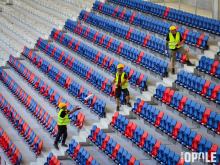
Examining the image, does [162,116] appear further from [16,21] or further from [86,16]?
[16,21]

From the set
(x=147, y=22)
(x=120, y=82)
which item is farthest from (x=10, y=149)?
(x=147, y=22)

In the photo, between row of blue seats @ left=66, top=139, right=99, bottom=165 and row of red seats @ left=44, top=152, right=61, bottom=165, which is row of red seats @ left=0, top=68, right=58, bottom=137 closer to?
row of blue seats @ left=66, top=139, right=99, bottom=165

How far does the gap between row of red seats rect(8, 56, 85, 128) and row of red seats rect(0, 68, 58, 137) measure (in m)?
0.41

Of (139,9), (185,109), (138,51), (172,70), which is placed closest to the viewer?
(185,109)

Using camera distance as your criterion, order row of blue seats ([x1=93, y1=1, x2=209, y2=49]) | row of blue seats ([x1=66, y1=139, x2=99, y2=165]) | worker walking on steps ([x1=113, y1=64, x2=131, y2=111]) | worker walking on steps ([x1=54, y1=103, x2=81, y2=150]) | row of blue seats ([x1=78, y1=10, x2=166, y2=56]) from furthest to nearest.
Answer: row of blue seats ([x1=78, y1=10, x2=166, y2=56]), row of blue seats ([x1=93, y1=1, x2=209, y2=49]), worker walking on steps ([x1=113, y1=64, x2=131, y2=111]), worker walking on steps ([x1=54, y1=103, x2=81, y2=150]), row of blue seats ([x1=66, y1=139, x2=99, y2=165])

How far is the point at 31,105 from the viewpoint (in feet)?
55.5

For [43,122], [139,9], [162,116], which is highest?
[139,9]

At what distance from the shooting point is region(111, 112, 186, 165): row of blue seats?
11734 millimetres

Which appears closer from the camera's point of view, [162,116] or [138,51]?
[162,116]

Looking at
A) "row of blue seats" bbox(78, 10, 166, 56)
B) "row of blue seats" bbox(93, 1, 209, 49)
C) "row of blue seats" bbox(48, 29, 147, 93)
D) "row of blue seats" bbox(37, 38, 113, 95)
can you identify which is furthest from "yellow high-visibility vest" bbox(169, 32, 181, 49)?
"row of blue seats" bbox(37, 38, 113, 95)

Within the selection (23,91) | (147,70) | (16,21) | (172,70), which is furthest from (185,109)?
(16,21)

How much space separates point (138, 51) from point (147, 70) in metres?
1.04

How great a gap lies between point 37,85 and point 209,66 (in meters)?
5.93

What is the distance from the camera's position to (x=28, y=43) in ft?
74.2
